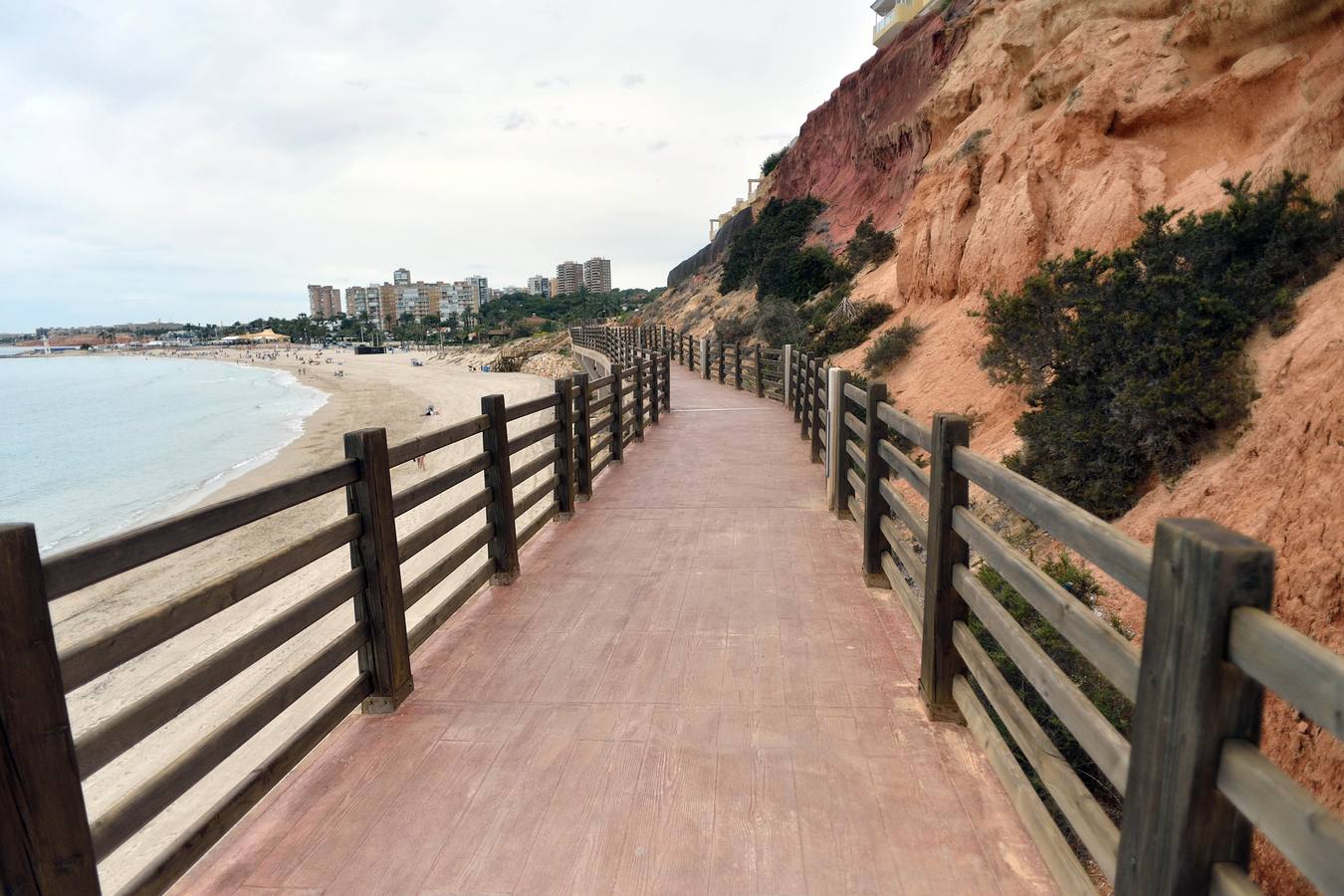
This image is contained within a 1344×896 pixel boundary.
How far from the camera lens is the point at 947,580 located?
135 inches

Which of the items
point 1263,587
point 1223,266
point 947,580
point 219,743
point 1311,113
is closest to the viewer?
point 1263,587

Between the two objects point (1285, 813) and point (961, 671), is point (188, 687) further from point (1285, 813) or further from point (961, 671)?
point (961, 671)

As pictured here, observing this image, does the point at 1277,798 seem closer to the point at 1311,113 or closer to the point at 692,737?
the point at 692,737

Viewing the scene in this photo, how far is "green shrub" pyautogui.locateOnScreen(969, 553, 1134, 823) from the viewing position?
4.14 m

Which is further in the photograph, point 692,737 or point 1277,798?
point 692,737

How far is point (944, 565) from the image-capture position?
3.41 m

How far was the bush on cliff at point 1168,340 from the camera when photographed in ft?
24.7

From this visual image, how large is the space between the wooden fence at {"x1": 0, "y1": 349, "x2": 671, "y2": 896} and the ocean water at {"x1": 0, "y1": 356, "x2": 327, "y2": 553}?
4.25 meters

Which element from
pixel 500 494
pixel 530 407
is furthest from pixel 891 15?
pixel 500 494

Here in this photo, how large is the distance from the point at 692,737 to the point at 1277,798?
7.74 feet

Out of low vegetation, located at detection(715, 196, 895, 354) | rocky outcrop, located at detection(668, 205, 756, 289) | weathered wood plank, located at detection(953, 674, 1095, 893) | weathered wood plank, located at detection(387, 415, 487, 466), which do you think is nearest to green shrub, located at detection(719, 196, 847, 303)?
low vegetation, located at detection(715, 196, 895, 354)

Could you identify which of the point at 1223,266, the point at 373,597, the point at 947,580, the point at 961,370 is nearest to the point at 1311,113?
the point at 1223,266

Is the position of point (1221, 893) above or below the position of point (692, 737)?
above

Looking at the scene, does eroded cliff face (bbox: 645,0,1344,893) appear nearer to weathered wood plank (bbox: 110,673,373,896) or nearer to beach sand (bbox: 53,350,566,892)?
weathered wood plank (bbox: 110,673,373,896)
